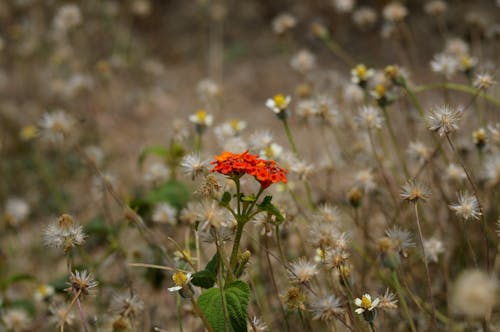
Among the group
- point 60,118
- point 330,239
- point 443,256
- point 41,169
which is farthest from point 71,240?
point 41,169

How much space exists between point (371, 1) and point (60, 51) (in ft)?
5.81

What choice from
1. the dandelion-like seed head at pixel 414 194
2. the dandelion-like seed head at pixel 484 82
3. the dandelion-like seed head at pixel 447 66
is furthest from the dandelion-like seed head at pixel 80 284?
the dandelion-like seed head at pixel 447 66

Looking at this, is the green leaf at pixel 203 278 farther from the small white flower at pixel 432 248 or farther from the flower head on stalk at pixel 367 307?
the small white flower at pixel 432 248

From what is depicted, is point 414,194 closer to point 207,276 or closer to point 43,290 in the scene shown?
point 207,276

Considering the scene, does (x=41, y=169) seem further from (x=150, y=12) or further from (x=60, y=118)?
(x=150, y=12)

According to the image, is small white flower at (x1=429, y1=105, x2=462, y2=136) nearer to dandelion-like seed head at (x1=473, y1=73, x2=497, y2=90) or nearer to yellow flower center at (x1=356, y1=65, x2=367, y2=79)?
dandelion-like seed head at (x1=473, y1=73, x2=497, y2=90)

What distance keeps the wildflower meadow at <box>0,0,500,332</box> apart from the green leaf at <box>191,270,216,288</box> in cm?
1

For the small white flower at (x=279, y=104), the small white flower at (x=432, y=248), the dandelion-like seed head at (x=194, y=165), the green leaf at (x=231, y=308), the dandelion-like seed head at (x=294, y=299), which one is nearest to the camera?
the green leaf at (x=231, y=308)

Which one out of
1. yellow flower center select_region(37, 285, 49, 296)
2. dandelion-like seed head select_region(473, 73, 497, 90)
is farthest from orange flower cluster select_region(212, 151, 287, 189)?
Result: yellow flower center select_region(37, 285, 49, 296)

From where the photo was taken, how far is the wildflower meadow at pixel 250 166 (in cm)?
133

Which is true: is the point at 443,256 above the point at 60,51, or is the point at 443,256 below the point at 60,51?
below

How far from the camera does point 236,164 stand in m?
1.19

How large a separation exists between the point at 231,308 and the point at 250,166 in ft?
0.92

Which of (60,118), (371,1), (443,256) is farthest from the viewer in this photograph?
(371,1)
